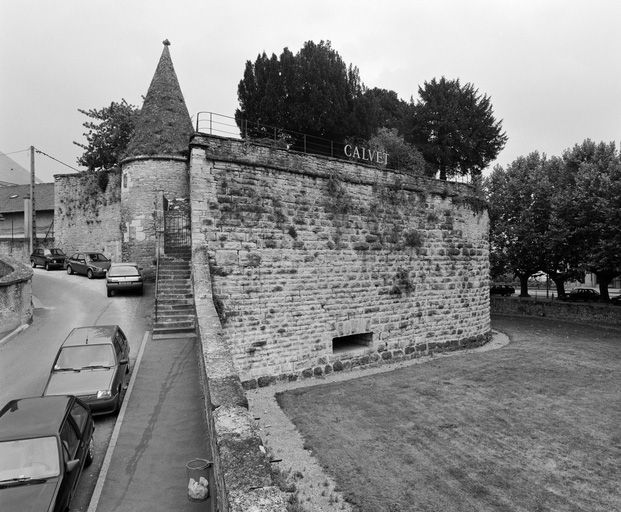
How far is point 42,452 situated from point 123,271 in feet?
40.0

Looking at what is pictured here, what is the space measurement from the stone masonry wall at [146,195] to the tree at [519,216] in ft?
63.1

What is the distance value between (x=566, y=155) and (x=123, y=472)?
3080 cm

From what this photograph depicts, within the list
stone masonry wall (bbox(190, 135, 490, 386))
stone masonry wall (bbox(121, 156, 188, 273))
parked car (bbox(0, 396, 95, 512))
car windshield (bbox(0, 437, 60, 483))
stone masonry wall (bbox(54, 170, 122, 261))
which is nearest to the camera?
parked car (bbox(0, 396, 95, 512))

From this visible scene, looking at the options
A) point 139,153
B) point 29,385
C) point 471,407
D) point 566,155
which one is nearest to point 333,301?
point 471,407

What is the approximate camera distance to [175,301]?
42.9 ft

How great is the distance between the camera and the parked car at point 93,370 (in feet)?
24.9

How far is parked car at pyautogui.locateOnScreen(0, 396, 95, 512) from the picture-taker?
4.78 m

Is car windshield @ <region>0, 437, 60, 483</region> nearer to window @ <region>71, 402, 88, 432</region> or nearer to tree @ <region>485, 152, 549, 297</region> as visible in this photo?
window @ <region>71, 402, 88, 432</region>

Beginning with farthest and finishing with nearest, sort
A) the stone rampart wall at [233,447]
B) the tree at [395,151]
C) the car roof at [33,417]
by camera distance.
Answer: the tree at [395,151] → the car roof at [33,417] → the stone rampart wall at [233,447]

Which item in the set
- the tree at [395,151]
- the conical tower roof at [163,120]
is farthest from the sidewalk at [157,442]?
the tree at [395,151]

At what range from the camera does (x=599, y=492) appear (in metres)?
6.89

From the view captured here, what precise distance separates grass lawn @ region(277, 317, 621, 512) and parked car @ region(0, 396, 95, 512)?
392 centimetres

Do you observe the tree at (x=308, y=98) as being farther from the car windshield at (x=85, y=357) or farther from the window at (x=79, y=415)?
the window at (x=79, y=415)

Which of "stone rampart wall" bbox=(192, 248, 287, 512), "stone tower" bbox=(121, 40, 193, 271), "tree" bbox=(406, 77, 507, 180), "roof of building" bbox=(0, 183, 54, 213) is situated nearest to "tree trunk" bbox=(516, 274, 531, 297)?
"tree" bbox=(406, 77, 507, 180)
